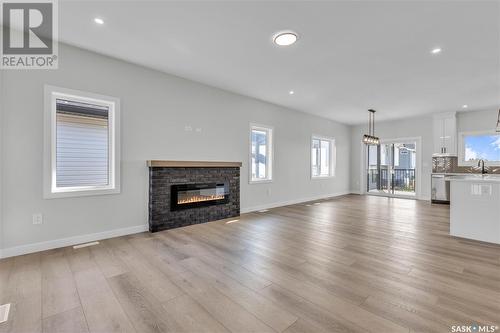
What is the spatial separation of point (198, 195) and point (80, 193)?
1947 mm

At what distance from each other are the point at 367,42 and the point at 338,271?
2.93 meters

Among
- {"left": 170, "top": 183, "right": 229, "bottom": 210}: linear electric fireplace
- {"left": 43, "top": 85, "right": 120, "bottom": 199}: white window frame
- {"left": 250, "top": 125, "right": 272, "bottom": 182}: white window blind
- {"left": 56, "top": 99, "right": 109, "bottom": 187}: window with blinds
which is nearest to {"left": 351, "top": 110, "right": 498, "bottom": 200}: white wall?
{"left": 250, "top": 125, "right": 272, "bottom": 182}: white window blind

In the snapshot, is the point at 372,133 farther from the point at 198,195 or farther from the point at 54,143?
the point at 54,143

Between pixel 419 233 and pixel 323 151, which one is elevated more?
pixel 323 151

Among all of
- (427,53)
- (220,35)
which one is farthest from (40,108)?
(427,53)

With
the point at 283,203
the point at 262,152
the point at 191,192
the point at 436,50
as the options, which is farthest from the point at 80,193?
the point at 436,50

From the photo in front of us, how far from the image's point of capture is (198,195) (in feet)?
15.3

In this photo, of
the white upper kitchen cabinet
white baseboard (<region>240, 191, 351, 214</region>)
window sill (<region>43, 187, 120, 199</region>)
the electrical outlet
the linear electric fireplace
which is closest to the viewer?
the electrical outlet

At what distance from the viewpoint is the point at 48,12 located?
8.65 feet

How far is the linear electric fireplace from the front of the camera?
14.1ft

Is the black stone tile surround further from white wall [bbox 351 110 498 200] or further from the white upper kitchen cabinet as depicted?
the white upper kitchen cabinet

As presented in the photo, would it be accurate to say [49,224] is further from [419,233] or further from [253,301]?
[419,233]

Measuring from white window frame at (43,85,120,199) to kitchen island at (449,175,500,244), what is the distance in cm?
558

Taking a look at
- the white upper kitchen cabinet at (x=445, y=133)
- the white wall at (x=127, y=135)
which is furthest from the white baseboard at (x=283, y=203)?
the white upper kitchen cabinet at (x=445, y=133)
